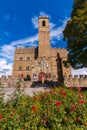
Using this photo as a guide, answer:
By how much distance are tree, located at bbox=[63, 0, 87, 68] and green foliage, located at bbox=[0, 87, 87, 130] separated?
Answer: 1203 cm

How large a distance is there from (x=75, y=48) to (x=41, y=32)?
34.9 metres

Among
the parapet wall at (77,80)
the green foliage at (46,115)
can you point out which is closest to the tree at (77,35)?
the parapet wall at (77,80)

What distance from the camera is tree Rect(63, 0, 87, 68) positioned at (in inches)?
634

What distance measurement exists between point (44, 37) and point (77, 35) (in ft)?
118

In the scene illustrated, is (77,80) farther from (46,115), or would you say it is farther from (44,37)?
(44,37)

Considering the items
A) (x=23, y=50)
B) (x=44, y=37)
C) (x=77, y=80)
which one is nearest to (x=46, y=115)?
(x=77, y=80)

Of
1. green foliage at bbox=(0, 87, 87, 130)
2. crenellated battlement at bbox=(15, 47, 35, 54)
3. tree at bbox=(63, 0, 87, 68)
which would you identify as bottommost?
green foliage at bbox=(0, 87, 87, 130)

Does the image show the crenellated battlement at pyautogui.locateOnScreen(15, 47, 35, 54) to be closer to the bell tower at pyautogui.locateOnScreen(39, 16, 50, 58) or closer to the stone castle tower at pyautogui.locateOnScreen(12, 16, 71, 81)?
the stone castle tower at pyautogui.locateOnScreen(12, 16, 71, 81)

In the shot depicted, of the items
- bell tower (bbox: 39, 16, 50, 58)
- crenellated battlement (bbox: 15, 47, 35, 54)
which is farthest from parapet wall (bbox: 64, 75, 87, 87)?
crenellated battlement (bbox: 15, 47, 35, 54)

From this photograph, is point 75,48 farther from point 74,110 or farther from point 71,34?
point 74,110

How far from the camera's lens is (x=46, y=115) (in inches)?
182

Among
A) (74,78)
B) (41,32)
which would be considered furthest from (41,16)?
(74,78)

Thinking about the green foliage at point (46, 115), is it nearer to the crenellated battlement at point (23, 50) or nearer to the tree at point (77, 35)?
the tree at point (77, 35)

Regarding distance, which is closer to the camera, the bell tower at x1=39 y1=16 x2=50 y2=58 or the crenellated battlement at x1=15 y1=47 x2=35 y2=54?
the bell tower at x1=39 y1=16 x2=50 y2=58
